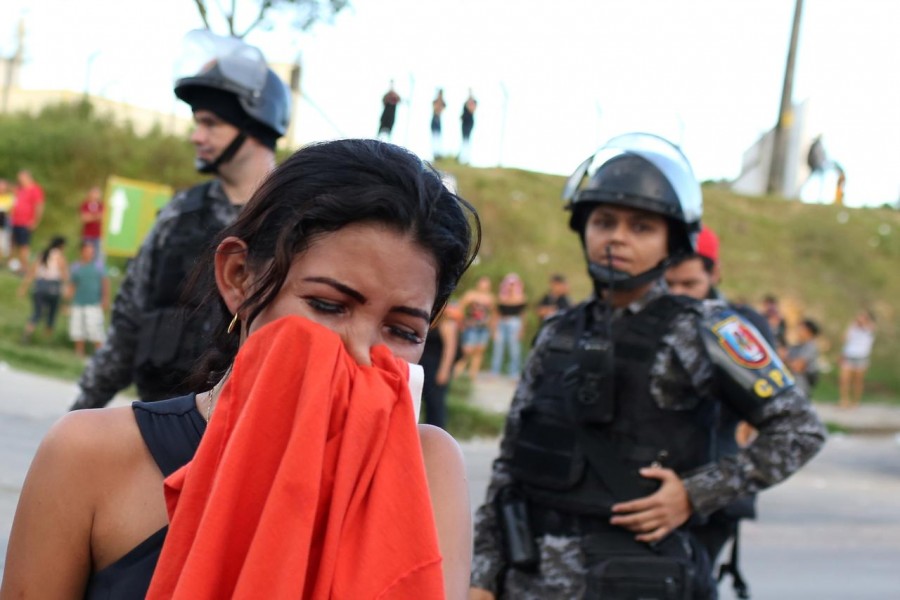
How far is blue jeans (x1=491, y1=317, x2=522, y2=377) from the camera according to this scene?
1839 cm

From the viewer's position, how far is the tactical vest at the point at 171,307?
391cm

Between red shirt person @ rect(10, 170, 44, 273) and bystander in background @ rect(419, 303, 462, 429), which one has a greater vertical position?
red shirt person @ rect(10, 170, 44, 273)

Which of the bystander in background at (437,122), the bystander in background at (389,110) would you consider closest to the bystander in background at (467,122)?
the bystander in background at (437,122)

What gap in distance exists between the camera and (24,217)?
20625mm

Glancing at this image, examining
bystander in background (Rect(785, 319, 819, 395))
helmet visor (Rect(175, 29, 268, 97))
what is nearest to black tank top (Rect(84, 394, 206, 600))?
helmet visor (Rect(175, 29, 268, 97))

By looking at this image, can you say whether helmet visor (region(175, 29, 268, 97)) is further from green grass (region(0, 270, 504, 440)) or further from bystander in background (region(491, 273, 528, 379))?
bystander in background (region(491, 273, 528, 379))

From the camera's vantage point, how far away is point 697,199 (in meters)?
4.00

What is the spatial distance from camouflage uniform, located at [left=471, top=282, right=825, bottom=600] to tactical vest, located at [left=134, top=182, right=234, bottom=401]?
1.06 metres

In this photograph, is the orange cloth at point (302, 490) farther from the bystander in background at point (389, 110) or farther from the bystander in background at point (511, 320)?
the bystander in background at point (511, 320)

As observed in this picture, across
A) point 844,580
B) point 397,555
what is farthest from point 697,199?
point 844,580

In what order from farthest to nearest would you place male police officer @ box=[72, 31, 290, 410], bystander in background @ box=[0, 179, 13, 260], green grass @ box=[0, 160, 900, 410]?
1. green grass @ box=[0, 160, 900, 410]
2. bystander in background @ box=[0, 179, 13, 260]
3. male police officer @ box=[72, 31, 290, 410]

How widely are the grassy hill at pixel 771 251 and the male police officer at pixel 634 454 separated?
19.1 metres

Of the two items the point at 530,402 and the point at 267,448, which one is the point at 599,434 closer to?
the point at 530,402

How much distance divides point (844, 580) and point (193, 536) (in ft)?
25.0
